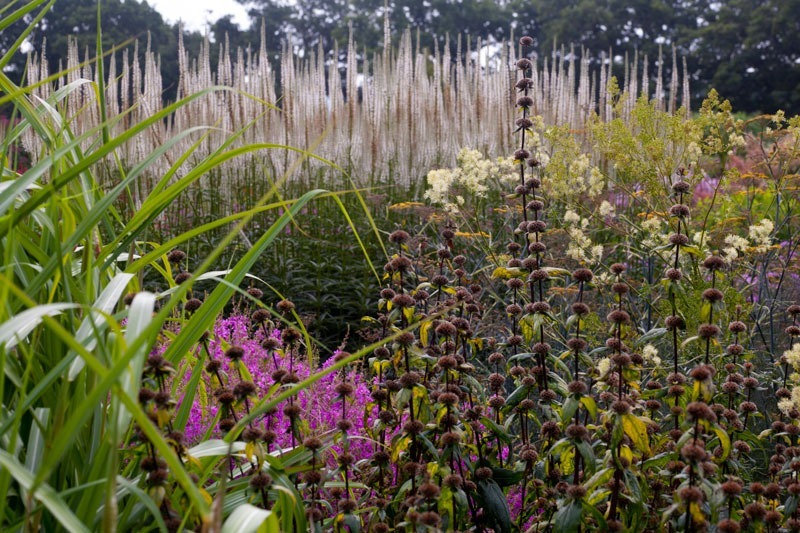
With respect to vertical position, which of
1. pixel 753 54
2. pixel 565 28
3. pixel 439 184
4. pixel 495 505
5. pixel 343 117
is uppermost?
pixel 565 28

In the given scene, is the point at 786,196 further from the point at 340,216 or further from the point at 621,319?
the point at 621,319

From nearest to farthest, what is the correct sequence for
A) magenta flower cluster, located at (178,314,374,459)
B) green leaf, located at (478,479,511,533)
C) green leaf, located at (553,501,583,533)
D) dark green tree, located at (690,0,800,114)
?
green leaf, located at (553,501,583,533) → green leaf, located at (478,479,511,533) → magenta flower cluster, located at (178,314,374,459) → dark green tree, located at (690,0,800,114)

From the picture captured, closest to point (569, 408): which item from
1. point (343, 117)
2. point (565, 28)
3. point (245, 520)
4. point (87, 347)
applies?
point (245, 520)

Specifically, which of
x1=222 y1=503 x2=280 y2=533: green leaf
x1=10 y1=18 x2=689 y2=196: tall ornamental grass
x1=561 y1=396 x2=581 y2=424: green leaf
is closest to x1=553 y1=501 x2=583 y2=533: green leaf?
x1=561 y1=396 x2=581 y2=424: green leaf

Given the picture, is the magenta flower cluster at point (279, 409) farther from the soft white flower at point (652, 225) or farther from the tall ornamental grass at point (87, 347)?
the soft white flower at point (652, 225)

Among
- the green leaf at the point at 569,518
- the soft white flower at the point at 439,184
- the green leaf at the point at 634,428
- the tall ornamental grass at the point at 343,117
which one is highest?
the tall ornamental grass at the point at 343,117

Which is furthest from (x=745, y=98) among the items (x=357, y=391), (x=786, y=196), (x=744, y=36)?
(x=357, y=391)

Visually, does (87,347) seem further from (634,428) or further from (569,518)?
(634,428)

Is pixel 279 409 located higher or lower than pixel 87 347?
lower

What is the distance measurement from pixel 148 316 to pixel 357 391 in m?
1.82

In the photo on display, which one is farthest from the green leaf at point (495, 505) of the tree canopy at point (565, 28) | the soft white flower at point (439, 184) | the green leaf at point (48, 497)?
the tree canopy at point (565, 28)

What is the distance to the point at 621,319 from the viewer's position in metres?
1.73

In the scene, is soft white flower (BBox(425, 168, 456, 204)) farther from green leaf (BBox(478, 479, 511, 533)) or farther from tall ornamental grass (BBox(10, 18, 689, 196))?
tall ornamental grass (BBox(10, 18, 689, 196))

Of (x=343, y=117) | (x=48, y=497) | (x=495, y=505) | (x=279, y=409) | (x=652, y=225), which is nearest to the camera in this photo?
(x=48, y=497)
